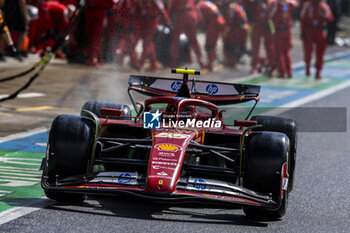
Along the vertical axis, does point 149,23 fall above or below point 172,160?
below

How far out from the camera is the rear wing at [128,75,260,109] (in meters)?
8.57

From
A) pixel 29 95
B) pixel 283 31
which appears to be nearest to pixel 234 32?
pixel 283 31

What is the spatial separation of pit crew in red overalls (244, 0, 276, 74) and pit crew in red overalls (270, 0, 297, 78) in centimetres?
20

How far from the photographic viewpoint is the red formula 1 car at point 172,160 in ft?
21.5

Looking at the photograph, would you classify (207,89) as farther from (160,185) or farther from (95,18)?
(95,18)

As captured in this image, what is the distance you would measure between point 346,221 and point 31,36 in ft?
42.6

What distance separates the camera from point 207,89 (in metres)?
8.71

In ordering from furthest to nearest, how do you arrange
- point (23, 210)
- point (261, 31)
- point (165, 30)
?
point (261, 31), point (165, 30), point (23, 210)

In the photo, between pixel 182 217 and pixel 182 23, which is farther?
pixel 182 23

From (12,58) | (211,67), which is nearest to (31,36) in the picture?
(12,58)

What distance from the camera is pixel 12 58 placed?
18062mm

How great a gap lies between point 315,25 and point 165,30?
3862 mm

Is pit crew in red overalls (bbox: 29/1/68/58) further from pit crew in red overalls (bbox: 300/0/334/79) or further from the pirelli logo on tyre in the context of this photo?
the pirelli logo on tyre

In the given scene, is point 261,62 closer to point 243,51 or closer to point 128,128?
point 243,51
